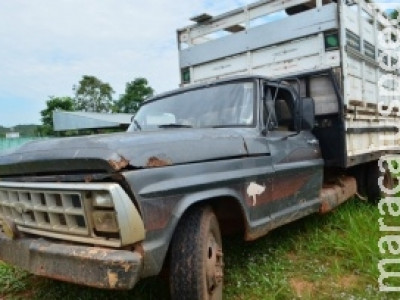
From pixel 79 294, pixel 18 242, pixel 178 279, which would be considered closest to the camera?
pixel 178 279

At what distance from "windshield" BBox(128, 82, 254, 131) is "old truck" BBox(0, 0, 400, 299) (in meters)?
0.01

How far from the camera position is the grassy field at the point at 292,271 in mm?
3143

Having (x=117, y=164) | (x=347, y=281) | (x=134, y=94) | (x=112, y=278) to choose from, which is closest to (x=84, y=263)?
(x=112, y=278)

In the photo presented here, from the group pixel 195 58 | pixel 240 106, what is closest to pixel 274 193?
pixel 240 106

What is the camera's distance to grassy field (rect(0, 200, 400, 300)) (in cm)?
314

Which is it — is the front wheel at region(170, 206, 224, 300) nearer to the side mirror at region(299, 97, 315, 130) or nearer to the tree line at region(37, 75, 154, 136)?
the side mirror at region(299, 97, 315, 130)

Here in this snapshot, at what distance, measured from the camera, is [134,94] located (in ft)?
97.9

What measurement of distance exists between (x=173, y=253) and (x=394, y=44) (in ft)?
17.3

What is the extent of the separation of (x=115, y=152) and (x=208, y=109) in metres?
1.56

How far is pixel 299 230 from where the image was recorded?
15.1ft

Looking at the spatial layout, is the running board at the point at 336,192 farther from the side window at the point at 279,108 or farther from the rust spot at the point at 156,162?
the rust spot at the point at 156,162

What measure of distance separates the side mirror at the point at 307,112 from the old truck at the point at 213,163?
19 millimetres

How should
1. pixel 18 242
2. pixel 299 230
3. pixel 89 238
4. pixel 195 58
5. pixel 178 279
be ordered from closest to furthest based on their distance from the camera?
pixel 89 238
pixel 178 279
pixel 18 242
pixel 299 230
pixel 195 58

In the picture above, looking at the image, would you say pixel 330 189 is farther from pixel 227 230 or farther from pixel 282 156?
pixel 227 230
